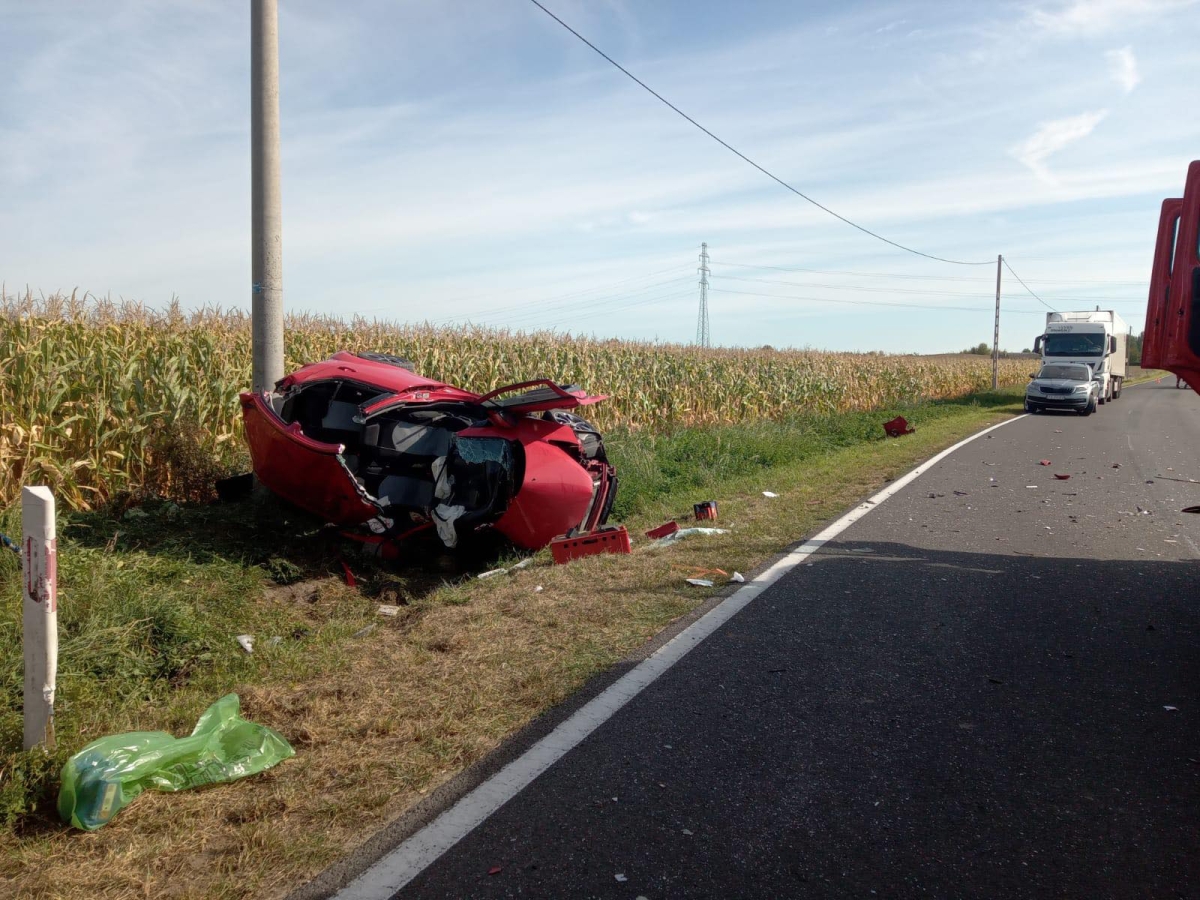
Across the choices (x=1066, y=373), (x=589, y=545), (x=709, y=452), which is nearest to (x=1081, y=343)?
(x=1066, y=373)

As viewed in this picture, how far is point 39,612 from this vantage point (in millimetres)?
3301

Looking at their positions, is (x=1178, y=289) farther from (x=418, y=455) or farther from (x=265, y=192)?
(x=265, y=192)

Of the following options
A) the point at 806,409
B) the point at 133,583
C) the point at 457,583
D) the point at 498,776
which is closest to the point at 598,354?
the point at 806,409

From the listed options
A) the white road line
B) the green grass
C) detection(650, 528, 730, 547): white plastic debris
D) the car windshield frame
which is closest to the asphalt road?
the white road line

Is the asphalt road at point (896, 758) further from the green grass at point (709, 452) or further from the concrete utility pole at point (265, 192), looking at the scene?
the concrete utility pole at point (265, 192)

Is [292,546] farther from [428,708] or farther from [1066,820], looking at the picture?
[1066,820]

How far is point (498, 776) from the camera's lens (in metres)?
3.42

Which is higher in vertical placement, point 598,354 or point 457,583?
point 598,354

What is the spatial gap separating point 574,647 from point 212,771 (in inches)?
77.8

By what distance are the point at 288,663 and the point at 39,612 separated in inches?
64.3

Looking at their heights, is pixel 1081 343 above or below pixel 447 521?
above

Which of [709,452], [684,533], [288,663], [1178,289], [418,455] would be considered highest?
[1178,289]

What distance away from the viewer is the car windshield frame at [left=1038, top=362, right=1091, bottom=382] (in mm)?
A: 27719

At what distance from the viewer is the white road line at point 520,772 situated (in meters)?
2.79
